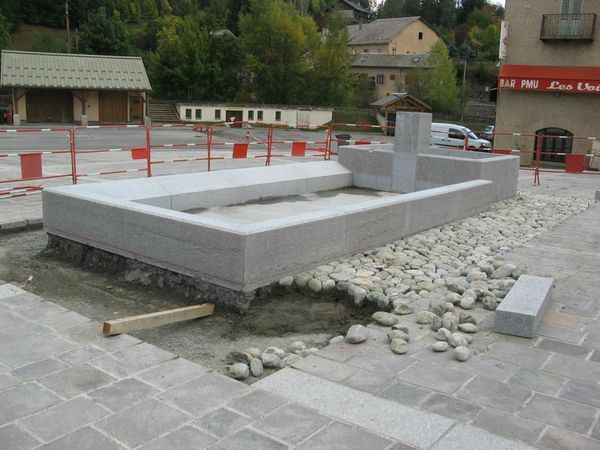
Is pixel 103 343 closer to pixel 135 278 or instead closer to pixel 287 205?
pixel 135 278

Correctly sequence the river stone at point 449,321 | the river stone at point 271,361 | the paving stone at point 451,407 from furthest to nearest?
1. the river stone at point 449,321
2. the river stone at point 271,361
3. the paving stone at point 451,407

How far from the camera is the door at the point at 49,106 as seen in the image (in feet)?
144

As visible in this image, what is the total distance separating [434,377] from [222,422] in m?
1.65

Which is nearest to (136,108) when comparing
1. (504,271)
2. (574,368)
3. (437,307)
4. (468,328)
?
(504,271)

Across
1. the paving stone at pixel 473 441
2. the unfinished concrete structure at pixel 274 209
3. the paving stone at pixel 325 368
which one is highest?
the unfinished concrete structure at pixel 274 209

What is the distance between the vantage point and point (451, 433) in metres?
3.86

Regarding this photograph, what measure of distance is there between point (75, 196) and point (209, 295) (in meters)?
2.58

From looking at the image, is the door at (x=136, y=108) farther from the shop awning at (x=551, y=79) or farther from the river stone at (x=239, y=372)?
the river stone at (x=239, y=372)

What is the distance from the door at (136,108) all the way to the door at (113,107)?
0.61 meters

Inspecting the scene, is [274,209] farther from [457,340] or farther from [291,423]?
[291,423]

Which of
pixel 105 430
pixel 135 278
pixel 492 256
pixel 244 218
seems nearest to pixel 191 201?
pixel 244 218

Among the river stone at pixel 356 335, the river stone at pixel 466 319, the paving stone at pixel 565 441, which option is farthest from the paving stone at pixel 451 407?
the river stone at pixel 466 319

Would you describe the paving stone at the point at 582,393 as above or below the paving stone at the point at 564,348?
below

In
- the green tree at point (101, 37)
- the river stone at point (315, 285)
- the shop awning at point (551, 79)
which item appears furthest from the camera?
the green tree at point (101, 37)
